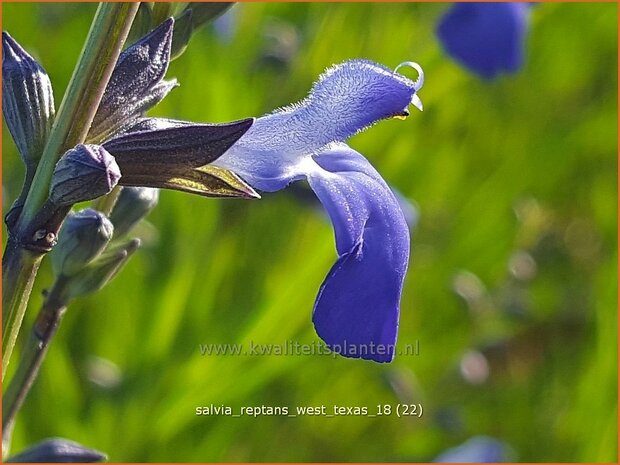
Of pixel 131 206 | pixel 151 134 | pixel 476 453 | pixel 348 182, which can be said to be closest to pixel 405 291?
pixel 476 453

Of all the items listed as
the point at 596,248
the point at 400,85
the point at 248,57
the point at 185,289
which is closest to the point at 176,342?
the point at 185,289

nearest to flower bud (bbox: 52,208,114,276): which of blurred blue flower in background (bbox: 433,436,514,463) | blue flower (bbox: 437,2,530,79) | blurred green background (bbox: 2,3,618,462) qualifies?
blurred green background (bbox: 2,3,618,462)

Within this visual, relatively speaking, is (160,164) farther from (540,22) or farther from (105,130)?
(540,22)

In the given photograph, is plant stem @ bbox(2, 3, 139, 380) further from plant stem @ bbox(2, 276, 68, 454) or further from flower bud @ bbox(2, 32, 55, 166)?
plant stem @ bbox(2, 276, 68, 454)

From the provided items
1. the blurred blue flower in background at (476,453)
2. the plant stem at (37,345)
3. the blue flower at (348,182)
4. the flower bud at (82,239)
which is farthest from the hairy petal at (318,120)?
the blurred blue flower in background at (476,453)

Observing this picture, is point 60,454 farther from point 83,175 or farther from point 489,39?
point 489,39

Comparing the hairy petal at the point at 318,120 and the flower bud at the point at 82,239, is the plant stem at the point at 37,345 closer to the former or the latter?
the flower bud at the point at 82,239

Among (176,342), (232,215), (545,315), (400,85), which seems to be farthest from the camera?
(545,315)
